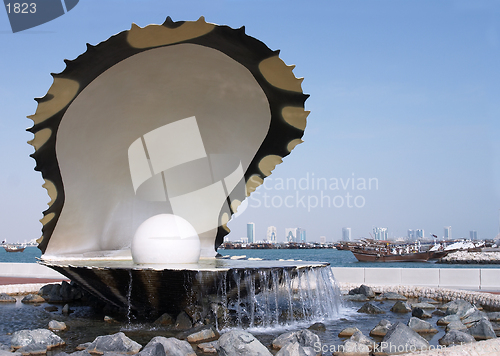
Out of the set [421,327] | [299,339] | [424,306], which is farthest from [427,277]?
[299,339]

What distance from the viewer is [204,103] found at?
35.6ft

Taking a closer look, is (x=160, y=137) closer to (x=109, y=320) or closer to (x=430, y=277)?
(x=109, y=320)

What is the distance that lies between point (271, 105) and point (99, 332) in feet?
19.0

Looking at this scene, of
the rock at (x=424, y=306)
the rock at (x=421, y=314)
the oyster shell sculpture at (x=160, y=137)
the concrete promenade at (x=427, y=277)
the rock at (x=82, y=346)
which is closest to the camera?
the rock at (x=82, y=346)

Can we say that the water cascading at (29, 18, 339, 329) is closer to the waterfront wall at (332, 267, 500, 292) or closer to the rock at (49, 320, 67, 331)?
the rock at (49, 320, 67, 331)

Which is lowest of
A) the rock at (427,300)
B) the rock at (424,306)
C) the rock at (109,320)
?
the rock at (427,300)

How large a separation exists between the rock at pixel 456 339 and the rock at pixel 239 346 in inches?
104

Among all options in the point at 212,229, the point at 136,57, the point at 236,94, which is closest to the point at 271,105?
the point at 236,94

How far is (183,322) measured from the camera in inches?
289

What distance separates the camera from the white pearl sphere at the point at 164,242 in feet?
27.8

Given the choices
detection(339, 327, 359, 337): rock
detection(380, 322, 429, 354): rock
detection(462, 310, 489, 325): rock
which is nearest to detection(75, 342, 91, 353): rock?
detection(339, 327, 359, 337): rock

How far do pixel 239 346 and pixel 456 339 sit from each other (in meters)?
3.12

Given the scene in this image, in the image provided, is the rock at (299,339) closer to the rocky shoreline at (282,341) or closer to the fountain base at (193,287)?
the rocky shoreline at (282,341)

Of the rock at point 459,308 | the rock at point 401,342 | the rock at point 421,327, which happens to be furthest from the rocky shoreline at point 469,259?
the rock at point 401,342
